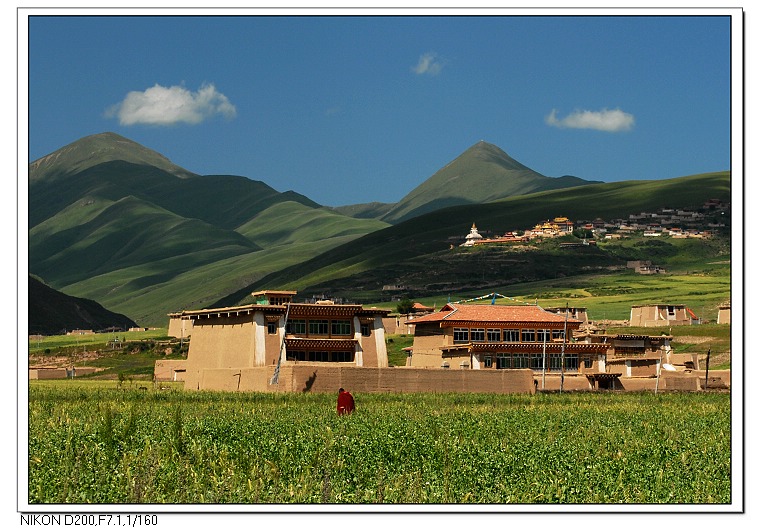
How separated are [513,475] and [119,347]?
123794 mm

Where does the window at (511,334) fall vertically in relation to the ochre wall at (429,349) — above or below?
above

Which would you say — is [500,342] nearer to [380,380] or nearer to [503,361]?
[503,361]

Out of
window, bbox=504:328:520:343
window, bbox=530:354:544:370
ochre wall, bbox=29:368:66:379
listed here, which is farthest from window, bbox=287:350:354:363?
ochre wall, bbox=29:368:66:379

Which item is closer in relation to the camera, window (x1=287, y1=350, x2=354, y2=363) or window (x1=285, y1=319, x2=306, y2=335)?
window (x1=287, y1=350, x2=354, y2=363)

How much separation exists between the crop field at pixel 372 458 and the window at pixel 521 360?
45430 mm

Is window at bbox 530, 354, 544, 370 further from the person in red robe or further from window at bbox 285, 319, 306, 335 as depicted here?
the person in red robe

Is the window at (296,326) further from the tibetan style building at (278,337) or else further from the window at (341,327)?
the window at (341,327)

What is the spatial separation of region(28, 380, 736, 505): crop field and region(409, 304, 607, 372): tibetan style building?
A: 148 ft

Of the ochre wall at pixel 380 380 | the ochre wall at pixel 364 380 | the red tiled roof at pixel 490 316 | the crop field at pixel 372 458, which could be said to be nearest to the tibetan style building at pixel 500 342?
the red tiled roof at pixel 490 316

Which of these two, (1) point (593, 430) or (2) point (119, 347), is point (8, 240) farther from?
(2) point (119, 347)

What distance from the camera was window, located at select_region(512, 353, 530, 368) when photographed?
9356cm

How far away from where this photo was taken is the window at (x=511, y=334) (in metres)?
95.9

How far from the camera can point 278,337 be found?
82562mm

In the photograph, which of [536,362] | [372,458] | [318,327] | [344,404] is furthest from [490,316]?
[372,458]
